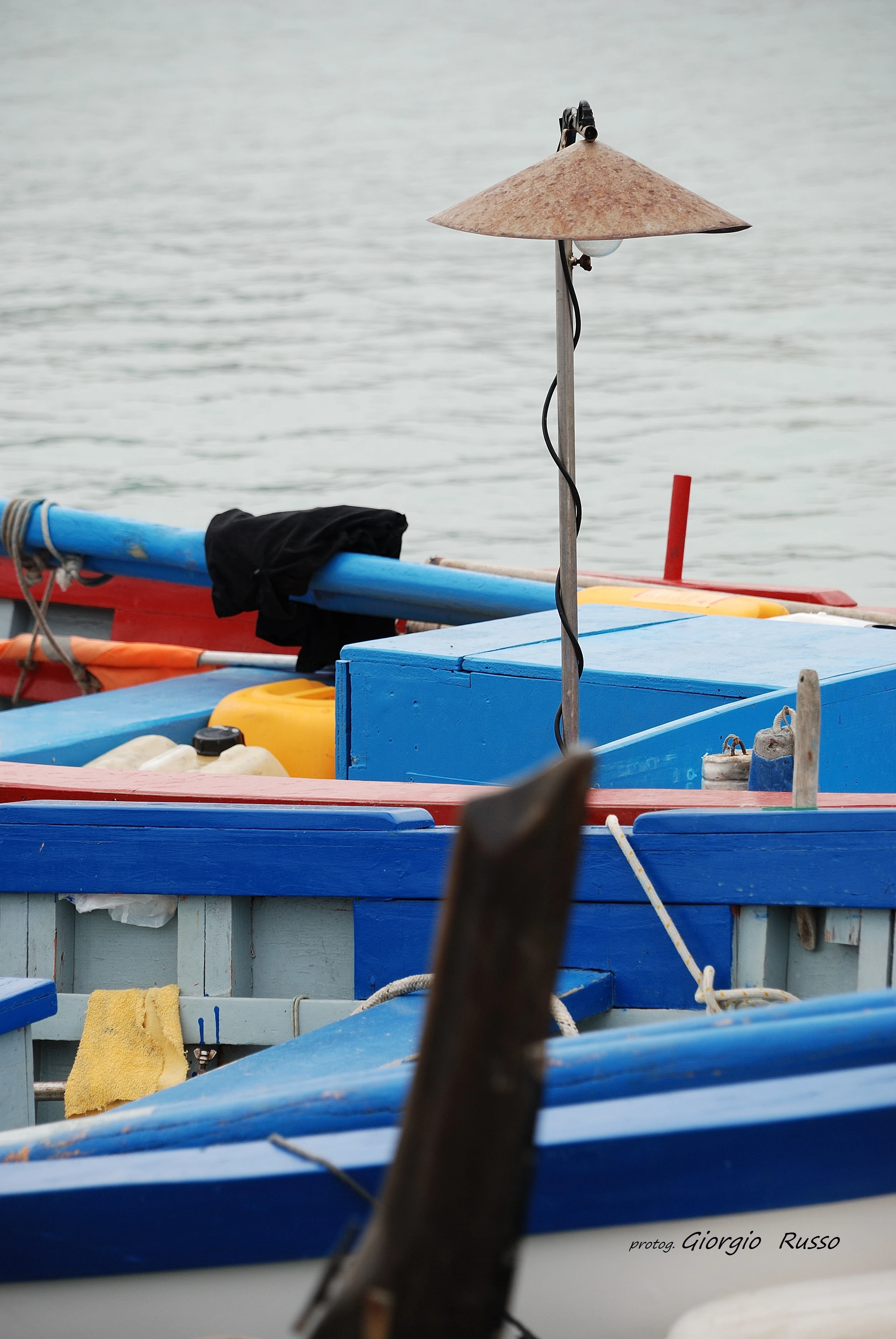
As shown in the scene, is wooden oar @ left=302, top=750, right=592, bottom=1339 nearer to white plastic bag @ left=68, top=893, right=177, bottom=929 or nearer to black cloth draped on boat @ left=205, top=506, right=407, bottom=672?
white plastic bag @ left=68, top=893, right=177, bottom=929

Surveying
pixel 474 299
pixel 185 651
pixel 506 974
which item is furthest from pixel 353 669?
pixel 474 299

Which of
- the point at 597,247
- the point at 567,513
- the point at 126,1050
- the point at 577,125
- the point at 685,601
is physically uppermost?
the point at 577,125

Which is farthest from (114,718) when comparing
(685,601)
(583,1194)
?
(583,1194)

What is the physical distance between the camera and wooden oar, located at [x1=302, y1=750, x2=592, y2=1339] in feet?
3.11

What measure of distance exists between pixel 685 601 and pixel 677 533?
1458 millimetres

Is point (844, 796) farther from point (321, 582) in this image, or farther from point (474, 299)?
point (474, 299)

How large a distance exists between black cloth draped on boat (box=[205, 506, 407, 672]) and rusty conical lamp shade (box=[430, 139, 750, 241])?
192 centimetres

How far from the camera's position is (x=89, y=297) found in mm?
27672

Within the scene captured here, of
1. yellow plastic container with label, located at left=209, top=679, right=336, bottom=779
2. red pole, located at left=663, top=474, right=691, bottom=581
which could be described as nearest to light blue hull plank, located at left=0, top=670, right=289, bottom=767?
yellow plastic container with label, located at left=209, top=679, right=336, bottom=779

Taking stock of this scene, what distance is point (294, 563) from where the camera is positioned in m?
4.62

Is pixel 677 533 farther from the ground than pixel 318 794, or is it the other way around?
pixel 677 533

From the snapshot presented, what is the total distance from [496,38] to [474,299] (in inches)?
1451

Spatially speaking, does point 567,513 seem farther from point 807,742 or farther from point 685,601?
point 685,601
